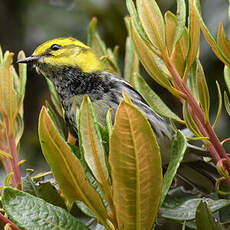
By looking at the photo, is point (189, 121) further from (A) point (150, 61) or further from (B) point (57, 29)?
(B) point (57, 29)

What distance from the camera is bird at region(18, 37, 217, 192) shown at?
222 cm

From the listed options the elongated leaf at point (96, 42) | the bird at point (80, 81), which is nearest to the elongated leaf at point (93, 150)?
the elongated leaf at point (96, 42)

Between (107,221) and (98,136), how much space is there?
0.19m

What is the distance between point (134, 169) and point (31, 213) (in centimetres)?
23

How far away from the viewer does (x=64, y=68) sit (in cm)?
242

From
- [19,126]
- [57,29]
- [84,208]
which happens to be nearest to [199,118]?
[84,208]

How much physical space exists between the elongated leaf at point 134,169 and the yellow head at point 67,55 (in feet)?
4.59

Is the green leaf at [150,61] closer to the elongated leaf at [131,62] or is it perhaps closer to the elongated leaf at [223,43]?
the elongated leaf at [223,43]

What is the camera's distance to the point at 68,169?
987mm

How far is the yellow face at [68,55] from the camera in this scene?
7.48 ft

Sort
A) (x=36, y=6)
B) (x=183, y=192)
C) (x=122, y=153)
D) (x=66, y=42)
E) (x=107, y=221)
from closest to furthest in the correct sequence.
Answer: (x=122, y=153)
(x=107, y=221)
(x=183, y=192)
(x=66, y=42)
(x=36, y=6)

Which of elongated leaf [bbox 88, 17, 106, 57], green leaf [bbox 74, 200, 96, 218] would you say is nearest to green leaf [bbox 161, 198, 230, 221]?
green leaf [bbox 74, 200, 96, 218]

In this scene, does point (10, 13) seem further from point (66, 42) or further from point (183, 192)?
point (183, 192)

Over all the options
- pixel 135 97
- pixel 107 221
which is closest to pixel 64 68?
pixel 135 97
